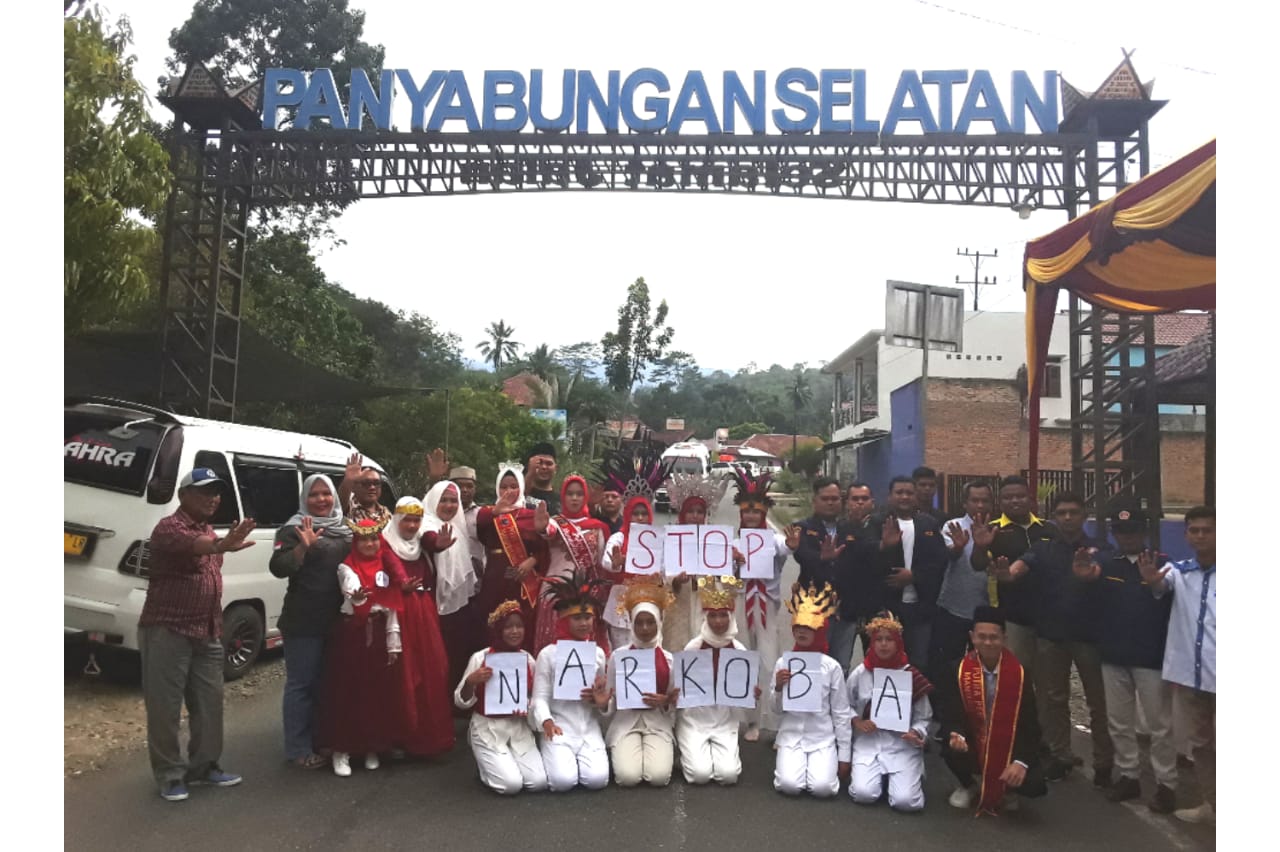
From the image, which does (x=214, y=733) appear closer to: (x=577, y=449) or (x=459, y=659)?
(x=459, y=659)

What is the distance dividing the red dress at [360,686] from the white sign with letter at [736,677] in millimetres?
1465

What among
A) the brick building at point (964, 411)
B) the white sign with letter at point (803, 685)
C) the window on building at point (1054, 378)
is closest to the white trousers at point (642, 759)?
the white sign with letter at point (803, 685)

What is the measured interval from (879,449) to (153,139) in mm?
4678

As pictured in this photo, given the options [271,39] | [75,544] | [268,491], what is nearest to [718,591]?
[268,491]

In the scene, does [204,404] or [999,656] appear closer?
[999,656]

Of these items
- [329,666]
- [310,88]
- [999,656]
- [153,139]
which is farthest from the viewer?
[310,88]

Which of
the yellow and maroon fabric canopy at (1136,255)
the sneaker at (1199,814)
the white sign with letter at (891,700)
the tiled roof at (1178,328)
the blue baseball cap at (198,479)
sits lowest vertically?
the sneaker at (1199,814)

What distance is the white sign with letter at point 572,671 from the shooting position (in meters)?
4.06

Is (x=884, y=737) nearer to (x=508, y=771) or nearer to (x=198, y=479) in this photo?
(x=508, y=771)

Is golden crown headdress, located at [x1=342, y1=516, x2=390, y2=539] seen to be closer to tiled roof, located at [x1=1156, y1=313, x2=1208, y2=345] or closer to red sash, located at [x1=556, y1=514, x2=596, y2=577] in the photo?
red sash, located at [x1=556, y1=514, x2=596, y2=577]

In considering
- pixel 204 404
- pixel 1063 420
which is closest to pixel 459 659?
pixel 204 404

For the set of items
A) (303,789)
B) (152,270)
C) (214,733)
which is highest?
(152,270)

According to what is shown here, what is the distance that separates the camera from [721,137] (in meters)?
5.45

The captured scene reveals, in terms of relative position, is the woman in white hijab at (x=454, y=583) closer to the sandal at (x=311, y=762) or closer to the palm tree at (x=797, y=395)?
the sandal at (x=311, y=762)
